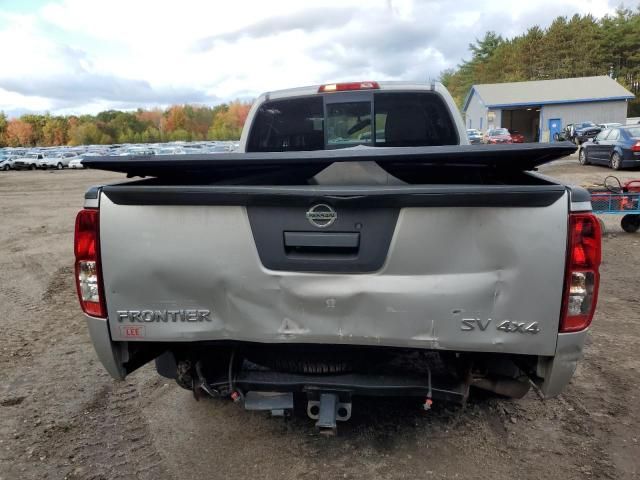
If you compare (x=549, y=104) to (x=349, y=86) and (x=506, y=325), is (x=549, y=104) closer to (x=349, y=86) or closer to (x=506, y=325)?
(x=349, y=86)

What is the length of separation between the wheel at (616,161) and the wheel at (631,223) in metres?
11.6

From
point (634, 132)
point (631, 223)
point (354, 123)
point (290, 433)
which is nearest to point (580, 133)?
point (634, 132)

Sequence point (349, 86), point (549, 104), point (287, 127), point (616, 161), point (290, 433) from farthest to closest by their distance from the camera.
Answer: point (549, 104), point (616, 161), point (287, 127), point (349, 86), point (290, 433)

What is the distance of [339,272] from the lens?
2.45m

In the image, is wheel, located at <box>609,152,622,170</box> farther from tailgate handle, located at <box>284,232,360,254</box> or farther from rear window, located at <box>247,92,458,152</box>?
tailgate handle, located at <box>284,232,360,254</box>

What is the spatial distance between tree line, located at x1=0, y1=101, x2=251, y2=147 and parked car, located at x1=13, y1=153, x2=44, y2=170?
7041 centimetres

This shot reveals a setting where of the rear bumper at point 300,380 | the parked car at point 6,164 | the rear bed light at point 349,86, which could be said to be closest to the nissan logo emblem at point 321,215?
the rear bumper at point 300,380

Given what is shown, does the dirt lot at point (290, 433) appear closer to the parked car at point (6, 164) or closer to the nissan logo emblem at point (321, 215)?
the nissan logo emblem at point (321, 215)

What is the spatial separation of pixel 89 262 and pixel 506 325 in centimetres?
199

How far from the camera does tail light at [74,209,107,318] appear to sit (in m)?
2.59

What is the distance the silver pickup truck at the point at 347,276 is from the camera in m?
2.32

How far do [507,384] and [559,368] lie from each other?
492 mm

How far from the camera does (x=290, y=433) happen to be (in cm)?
339

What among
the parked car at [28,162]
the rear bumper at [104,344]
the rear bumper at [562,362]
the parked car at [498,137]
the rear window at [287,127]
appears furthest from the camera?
the parked car at [28,162]
